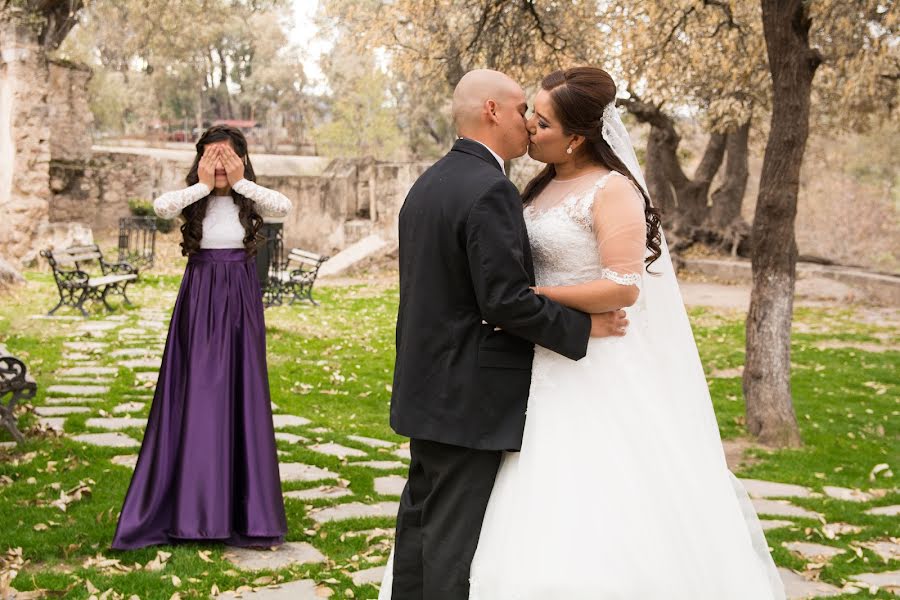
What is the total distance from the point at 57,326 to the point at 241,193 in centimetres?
808

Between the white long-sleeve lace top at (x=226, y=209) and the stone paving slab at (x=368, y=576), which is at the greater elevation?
the white long-sleeve lace top at (x=226, y=209)

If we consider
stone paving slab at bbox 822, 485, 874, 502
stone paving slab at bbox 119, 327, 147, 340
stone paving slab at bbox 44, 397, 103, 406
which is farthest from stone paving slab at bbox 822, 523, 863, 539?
stone paving slab at bbox 119, 327, 147, 340

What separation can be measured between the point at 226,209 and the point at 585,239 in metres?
2.52

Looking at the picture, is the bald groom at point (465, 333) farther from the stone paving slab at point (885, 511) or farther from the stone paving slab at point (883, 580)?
the stone paving slab at point (885, 511)

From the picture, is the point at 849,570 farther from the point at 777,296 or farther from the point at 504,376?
the point at 777,296

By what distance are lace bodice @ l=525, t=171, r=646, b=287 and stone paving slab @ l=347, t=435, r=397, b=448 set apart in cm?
433

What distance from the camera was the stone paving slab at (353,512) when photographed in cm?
535

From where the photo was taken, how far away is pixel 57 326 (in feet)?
39.5

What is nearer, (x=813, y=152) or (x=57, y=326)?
(x=57, y=326)

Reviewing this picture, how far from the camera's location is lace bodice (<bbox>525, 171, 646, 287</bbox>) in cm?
301

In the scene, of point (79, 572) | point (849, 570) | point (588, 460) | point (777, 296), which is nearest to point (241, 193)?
point (79, 572)

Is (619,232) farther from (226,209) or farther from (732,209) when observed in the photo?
(732,209)

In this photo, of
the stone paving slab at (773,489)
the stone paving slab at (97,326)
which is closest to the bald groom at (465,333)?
the stone paving slab at (773,489)

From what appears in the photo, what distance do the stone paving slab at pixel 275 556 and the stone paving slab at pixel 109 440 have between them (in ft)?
Result: 7.11
